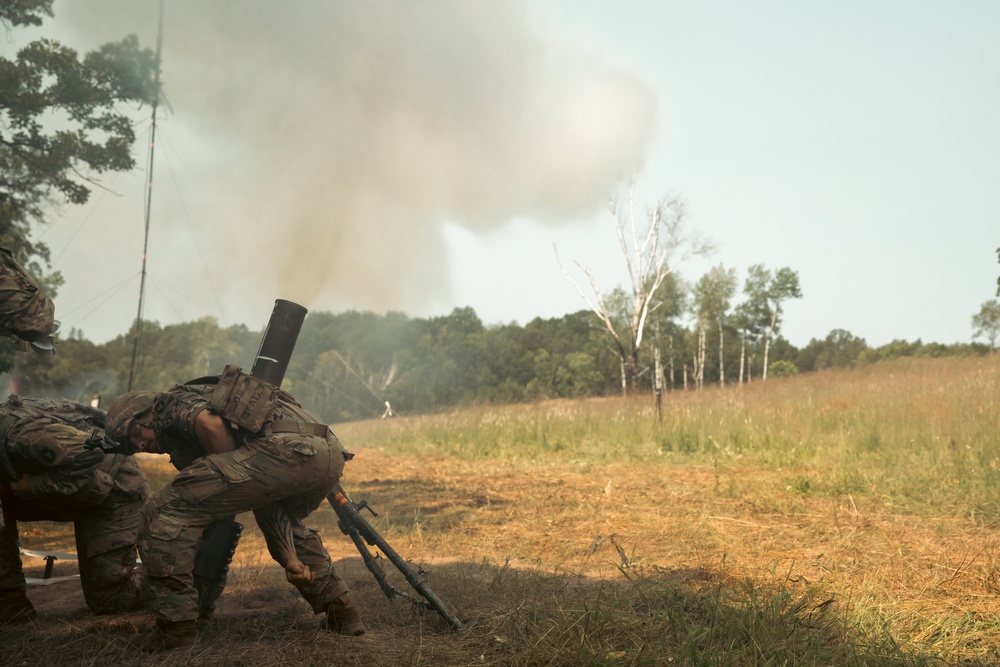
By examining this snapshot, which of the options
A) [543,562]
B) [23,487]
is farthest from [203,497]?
[543,562]

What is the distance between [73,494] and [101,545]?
1.37 feet

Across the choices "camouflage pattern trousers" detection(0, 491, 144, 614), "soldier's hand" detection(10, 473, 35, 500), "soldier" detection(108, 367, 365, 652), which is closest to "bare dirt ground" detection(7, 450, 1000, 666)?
"camouflage pattern trousers" detection(0, 491, 144, 614)

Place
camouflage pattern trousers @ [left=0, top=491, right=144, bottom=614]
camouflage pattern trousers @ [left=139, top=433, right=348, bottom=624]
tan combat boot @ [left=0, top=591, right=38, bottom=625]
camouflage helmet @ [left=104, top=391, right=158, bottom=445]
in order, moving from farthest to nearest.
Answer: camouflage pattern trousers @ [left=0, top=491, right=144, bottom=614] → tan combat boot @ [left=0, top=591, right=38, bottom=625] → camouflage helmet @ [left=104, top=391, right=158, bottom=445] → camouflage pattern trousers @ [left=139, top=433, right=348, bottom=624]

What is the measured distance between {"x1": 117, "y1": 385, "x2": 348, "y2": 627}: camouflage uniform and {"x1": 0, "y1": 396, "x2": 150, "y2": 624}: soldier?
0.62m

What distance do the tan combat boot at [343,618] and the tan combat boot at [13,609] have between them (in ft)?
5.58

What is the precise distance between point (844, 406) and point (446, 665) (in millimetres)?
10871

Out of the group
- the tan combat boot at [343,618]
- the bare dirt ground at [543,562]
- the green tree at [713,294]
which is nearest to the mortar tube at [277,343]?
the tan combat boot at [343,618]

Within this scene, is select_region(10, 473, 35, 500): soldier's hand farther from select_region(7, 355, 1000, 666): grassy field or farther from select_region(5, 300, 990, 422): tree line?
select_region(5, 300, 990, 422): tree line

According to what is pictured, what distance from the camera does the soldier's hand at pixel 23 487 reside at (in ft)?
13.5

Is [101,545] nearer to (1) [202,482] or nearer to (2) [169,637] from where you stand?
(2) [169,637]

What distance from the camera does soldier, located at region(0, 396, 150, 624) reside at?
404 cm

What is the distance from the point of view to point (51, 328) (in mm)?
4297

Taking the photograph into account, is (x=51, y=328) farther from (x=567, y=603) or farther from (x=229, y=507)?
(x=567, y=603)

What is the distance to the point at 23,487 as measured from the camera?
4.12m
